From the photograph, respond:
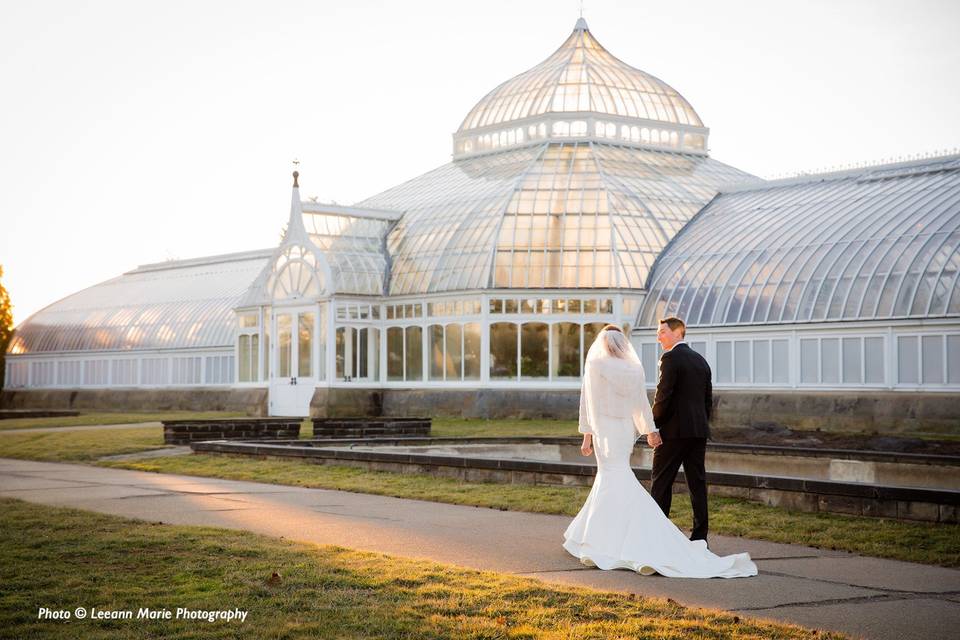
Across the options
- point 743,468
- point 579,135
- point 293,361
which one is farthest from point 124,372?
point 743,468

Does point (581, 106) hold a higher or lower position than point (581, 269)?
higher

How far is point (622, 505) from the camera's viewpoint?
10555mm

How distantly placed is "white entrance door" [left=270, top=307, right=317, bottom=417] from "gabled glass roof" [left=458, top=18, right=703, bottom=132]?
11.4 metres

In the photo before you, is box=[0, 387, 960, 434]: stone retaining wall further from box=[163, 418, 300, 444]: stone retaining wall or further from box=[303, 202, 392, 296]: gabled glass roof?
box=[163, 418, 300, 444]: stone retaining wall

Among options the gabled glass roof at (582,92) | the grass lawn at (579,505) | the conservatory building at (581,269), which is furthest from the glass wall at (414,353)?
the grass lawn at (579,505)

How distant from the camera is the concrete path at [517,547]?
8477mm

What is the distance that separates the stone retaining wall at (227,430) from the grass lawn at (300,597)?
14.9 metres

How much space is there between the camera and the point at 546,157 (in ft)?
141

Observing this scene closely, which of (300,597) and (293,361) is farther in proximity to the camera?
(293,361)

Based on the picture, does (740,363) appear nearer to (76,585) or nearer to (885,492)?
(885,492)


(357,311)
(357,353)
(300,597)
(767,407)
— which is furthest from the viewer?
(357,311)

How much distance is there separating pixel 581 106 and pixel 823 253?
1416cm

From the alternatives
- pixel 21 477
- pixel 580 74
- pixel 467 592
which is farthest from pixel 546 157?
pixel 467 592

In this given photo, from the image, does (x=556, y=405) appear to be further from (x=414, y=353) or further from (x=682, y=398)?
(x=682, y=398)
